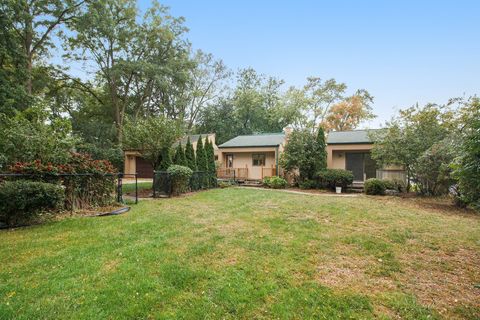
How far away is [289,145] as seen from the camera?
15438 millimetres

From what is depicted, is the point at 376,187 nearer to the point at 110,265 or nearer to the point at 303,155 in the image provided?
the point at 303,155

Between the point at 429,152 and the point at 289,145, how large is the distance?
737 cm

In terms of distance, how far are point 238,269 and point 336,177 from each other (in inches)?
459

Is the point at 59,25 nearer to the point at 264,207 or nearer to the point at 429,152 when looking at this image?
the point at 264,207

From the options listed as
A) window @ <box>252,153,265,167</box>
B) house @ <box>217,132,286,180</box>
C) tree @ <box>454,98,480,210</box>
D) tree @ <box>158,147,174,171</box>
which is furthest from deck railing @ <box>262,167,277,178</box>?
tree @ <box>454,98,480,210</box>

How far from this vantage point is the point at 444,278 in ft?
10.8

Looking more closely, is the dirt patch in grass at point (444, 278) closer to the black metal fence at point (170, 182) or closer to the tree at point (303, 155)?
the black metal fence at point (170, 182)

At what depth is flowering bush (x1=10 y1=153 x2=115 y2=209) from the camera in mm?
6172

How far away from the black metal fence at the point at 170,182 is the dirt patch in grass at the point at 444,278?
9.33 m

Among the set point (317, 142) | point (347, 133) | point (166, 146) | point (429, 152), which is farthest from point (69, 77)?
point (429, 152)

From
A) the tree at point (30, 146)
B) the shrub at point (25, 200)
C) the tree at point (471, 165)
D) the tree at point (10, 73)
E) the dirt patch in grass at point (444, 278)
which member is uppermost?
the tree at point (10, 73)

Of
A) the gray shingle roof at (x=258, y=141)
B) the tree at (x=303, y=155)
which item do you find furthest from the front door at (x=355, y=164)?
the gray shingle roof at (x=258, y=141)

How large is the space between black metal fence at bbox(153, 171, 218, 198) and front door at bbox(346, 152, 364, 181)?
9.69 meters

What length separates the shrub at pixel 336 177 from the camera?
1352 cm
